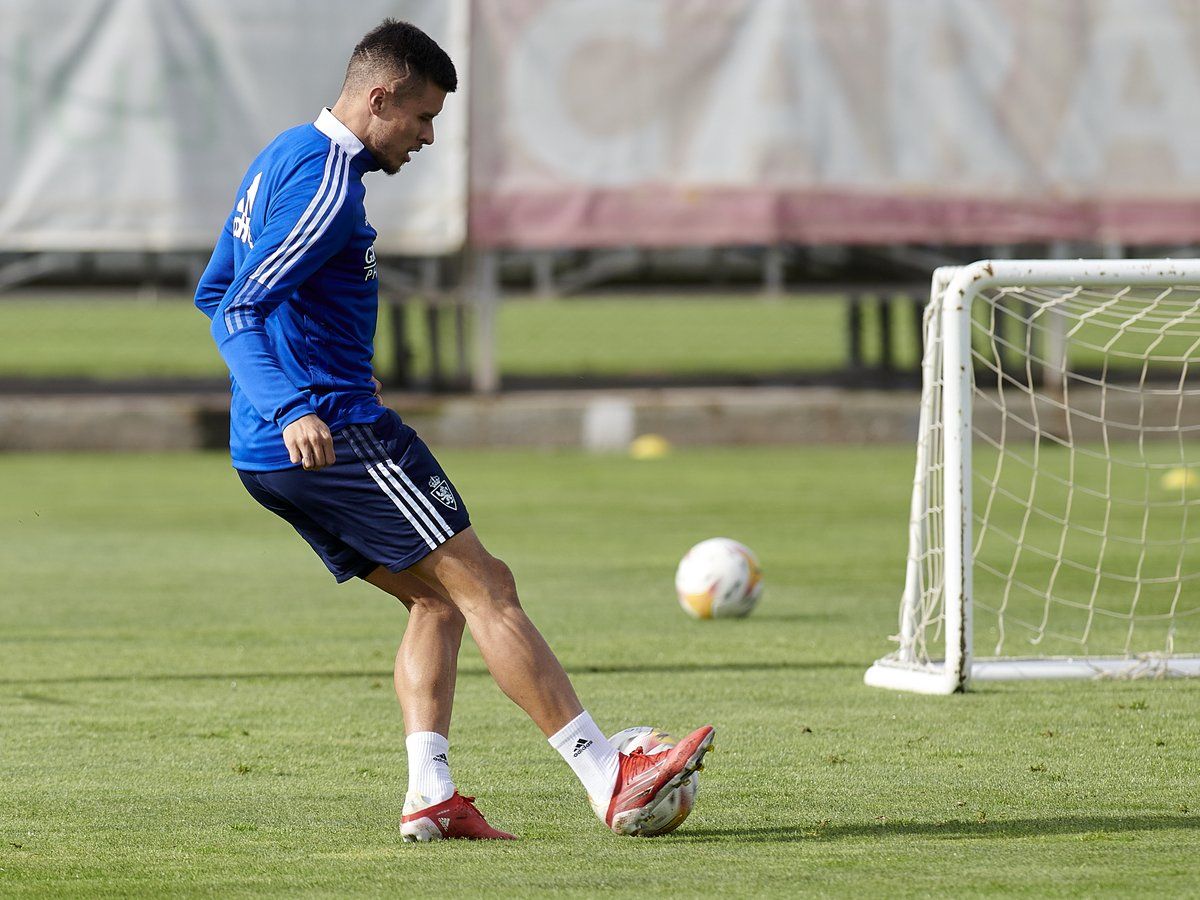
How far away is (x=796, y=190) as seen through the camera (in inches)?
692

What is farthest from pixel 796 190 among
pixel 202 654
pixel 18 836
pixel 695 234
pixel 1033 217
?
pixel 18 836

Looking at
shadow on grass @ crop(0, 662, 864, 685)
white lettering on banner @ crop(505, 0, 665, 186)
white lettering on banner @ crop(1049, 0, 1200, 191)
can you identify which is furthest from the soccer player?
white lettering on banner @ crop(1049, 0, 1200, 191)

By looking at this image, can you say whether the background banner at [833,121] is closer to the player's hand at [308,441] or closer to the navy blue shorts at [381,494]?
the navy blue shorts at [381,494]

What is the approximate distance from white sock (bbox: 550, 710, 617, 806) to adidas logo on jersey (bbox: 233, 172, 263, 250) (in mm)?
1294

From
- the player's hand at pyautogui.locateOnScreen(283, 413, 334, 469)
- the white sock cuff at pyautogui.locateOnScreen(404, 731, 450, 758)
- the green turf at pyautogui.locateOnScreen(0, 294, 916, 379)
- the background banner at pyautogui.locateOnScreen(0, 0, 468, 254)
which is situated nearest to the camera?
the player's hand at pyautogui.locateOnScreen(283, 413, 334, 469)

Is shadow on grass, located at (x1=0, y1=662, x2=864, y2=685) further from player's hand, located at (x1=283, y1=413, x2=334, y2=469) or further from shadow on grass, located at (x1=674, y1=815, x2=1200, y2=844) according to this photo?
player's hand, located at (x1=283, y1=413, x2=334, y2=469)

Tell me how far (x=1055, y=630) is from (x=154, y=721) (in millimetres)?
3785

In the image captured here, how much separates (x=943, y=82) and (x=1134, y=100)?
5.95 ft

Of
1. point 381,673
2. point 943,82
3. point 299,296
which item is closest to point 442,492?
point 299,296

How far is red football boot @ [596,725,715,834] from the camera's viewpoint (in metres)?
4.24

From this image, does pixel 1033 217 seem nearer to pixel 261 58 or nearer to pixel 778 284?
pixel 778 284

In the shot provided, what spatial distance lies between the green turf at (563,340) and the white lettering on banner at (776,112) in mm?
6140

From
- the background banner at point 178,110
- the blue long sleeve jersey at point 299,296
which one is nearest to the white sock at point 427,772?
the blue long sleeve jersey at point 299,296

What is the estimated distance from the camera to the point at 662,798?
4270 millimetres
